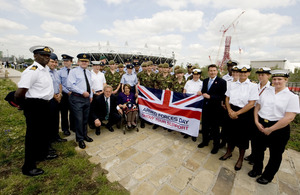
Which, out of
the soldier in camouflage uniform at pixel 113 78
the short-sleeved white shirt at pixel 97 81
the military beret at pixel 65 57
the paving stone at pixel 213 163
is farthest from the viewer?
the soldier in camouflage uniform at pixel 113 78

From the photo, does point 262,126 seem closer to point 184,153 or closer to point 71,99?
point 184,153

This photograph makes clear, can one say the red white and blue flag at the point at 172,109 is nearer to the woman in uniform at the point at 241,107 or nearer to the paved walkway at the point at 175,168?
the paved walkway at the point at 175,168

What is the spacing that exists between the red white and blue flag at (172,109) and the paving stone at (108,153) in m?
1.69

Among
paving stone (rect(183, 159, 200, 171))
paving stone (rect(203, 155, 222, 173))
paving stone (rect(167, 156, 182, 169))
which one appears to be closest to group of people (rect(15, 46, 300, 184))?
paving stone (rect(203, 155, 222, 173))

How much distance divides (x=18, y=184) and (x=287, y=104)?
4.57 meters

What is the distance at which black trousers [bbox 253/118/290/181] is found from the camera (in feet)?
8.00

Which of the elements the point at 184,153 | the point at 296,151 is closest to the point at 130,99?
the point at 184,153

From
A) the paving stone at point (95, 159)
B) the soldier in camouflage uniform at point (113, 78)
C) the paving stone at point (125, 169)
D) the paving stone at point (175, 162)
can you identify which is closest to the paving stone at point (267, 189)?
the paving stone at point (175, 162)

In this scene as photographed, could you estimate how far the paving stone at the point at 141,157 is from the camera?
122 inches

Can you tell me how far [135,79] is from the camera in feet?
17.5

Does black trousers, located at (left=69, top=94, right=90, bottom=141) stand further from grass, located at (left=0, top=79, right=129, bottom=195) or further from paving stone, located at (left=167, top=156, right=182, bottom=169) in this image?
paving stone, located at (left=167, top=156, right=182, bottom=169)

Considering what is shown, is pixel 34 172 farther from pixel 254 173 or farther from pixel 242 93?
pixel 242 93

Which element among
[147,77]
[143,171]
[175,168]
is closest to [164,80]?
[147,77]

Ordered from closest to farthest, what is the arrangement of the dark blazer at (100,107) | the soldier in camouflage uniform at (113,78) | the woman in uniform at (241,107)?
the woman in uniform at (241,107)
the dark blazer at (100,107)
the soldier in camouflage uniform at (113,78)
